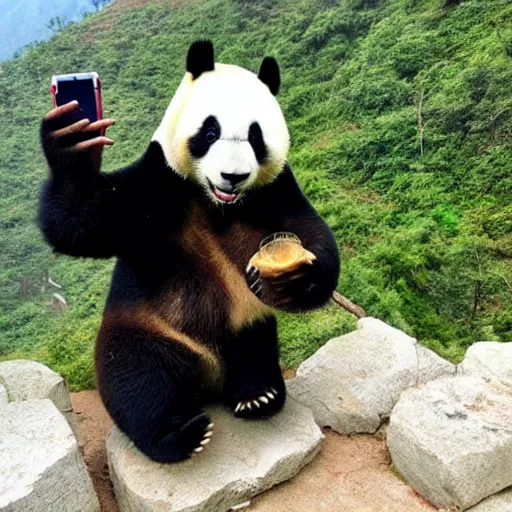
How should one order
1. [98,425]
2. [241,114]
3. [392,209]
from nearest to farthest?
[241,114] → [98,425] → [392,209]

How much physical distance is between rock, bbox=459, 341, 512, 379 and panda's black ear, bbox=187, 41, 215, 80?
215 cm

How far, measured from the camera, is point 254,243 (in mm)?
3016

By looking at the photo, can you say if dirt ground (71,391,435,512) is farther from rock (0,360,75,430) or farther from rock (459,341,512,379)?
rock (459,341,512,379)

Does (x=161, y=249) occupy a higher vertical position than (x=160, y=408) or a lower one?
Answer: higher

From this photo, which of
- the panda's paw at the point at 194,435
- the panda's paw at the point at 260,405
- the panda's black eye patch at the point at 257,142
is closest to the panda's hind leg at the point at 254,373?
the panda's paw at the point at 260,405

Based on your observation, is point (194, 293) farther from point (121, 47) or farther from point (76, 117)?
point (121, 47)

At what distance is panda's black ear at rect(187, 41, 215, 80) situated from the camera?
2824mm

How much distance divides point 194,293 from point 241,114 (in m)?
0.80

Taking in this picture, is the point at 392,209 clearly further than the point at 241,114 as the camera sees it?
Yes

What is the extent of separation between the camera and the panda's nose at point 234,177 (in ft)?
8.60

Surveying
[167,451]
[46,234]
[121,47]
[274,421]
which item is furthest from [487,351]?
[121,47]

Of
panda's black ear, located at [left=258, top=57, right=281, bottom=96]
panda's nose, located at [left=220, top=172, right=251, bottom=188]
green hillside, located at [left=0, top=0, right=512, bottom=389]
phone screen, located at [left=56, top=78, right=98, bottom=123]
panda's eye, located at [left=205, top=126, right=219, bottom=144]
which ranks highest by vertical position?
phone screen, located at [left=56, top=78, right=98, bottom=123]

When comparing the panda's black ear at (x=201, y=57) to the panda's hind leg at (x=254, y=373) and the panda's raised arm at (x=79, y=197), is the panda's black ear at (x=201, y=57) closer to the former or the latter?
the panda's raised arm at (x=79, y=197)

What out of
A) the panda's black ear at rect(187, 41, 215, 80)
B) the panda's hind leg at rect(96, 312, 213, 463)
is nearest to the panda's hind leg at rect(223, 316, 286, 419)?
the panda's hind leg at rect(96, 312, 213, 463)
